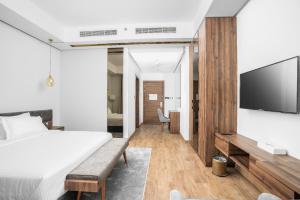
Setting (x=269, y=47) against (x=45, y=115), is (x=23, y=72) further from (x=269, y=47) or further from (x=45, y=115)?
(x=269, y=47)

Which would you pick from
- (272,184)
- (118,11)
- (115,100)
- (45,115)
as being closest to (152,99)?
(115,100)

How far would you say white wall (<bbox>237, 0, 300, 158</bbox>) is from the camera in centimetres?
173

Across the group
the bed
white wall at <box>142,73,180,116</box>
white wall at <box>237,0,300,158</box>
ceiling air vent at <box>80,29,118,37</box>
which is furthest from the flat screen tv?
white wall at <box>142,73,180,116</box>

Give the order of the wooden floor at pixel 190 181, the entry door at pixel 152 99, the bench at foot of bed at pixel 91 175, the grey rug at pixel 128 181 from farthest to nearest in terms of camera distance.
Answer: the entry door at pixel 152 99 → the wooden floor at pixel 190 181 → the grey rug at pixel 128 181 → the bench at foot of bed at pixel 91 175

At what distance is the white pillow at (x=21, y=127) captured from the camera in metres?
2.65

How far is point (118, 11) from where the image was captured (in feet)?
11.5

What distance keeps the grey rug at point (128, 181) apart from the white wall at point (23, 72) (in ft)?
7.98

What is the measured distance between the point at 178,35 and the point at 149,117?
5276mm

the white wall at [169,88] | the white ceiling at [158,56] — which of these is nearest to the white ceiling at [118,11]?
the white ceiling at [158,56]

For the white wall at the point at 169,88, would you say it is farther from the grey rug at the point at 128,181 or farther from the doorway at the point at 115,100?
the grey rug at the point at 128,181

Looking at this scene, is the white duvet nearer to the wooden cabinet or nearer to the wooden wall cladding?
the wooden cabinet

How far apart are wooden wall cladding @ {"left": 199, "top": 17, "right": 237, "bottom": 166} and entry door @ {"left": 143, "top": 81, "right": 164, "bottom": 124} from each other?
18.2 feet

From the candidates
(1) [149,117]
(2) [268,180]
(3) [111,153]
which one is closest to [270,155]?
(2) [268,180]

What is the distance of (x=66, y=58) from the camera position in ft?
16.1
